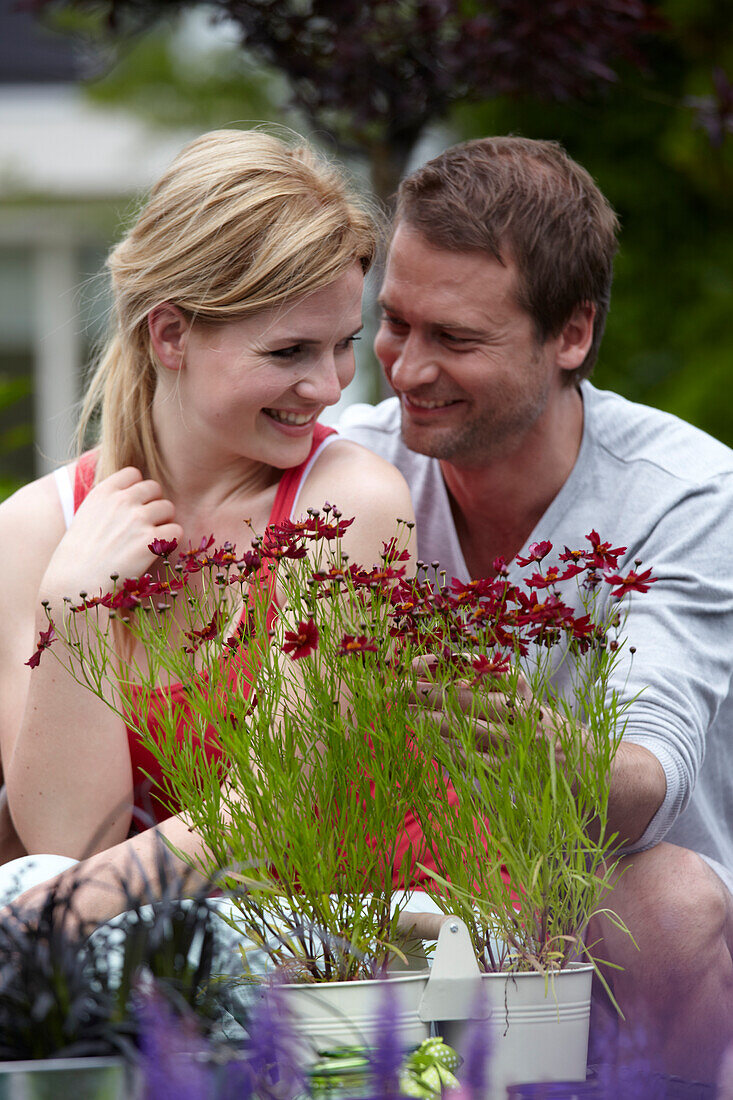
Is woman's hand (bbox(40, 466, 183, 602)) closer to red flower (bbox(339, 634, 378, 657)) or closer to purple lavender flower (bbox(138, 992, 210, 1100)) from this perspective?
red flower (bbox(339, 634, 378, 657))

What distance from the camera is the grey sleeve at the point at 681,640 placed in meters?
2.05

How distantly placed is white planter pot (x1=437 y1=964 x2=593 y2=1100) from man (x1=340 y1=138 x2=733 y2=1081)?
847mm

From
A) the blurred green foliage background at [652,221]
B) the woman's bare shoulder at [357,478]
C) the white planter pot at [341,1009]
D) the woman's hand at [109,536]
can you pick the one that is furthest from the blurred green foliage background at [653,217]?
the white planter pot at [341,1009]

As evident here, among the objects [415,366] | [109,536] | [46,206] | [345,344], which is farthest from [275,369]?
[46,206]

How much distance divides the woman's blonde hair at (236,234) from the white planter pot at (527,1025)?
1.30 meters

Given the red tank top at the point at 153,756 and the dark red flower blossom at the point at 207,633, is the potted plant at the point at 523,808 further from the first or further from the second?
the red tank top at the point at 153,756

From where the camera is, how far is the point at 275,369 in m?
2.24

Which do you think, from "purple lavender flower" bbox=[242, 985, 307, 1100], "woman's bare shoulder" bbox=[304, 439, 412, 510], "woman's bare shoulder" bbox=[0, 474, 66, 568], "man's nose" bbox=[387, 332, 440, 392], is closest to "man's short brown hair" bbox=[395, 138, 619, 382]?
"man's nose" bbox=[387, 332, 440, 392]

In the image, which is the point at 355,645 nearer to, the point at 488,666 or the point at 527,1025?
the point at 488,666

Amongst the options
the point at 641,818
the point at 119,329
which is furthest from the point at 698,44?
the point at 641,818

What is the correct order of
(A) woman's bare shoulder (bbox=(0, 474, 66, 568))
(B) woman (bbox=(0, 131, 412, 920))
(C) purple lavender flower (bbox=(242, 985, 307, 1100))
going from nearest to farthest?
(C) purple lavender flower (bbox=(242, 985, 307, 1100)) < (B) woman (bbox=(0, 131, 412, 920)) < (A) woman's bare shoulder (bbox=(0, 474, 66, 568))

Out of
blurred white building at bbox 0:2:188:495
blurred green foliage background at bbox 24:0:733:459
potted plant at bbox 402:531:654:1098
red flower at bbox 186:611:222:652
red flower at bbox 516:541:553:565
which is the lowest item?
potted plant at bbox 402:531:654:1098

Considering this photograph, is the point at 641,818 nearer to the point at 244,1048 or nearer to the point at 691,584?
the point at 691,584

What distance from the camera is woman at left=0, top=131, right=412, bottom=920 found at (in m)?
2.17
